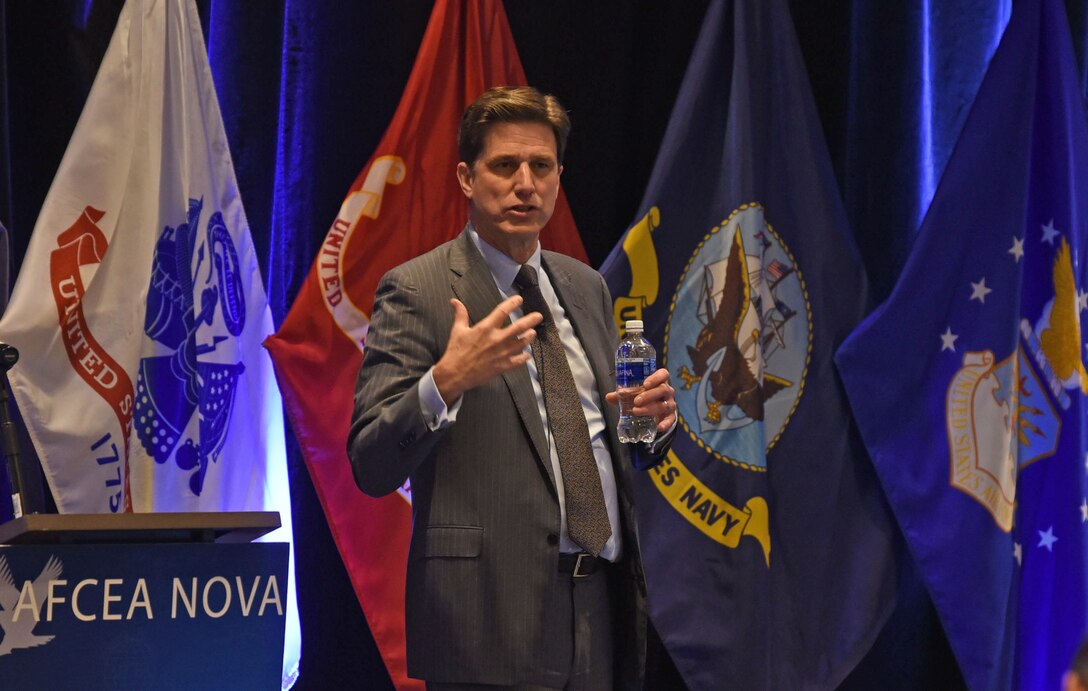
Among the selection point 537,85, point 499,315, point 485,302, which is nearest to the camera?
point 499,315

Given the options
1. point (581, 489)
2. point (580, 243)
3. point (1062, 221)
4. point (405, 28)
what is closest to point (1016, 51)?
point (1062, 221)

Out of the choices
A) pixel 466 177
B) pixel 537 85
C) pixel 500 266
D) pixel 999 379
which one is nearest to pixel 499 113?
pixel 466 177

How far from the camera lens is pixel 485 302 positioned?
2.40 m

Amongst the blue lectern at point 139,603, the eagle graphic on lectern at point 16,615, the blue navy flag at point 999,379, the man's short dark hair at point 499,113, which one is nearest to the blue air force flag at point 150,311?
the blue lectern at point 139,603

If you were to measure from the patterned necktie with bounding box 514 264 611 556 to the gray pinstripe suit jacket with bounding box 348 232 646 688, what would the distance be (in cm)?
4

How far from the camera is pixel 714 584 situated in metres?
3.85

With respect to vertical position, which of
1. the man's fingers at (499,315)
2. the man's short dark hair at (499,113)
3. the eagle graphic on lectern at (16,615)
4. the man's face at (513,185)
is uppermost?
the man's short dark hair at (499,113)

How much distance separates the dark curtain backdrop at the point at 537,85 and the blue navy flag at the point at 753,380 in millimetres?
265

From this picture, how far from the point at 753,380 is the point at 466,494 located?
185 cm

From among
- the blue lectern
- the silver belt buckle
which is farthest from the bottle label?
the blue lectern

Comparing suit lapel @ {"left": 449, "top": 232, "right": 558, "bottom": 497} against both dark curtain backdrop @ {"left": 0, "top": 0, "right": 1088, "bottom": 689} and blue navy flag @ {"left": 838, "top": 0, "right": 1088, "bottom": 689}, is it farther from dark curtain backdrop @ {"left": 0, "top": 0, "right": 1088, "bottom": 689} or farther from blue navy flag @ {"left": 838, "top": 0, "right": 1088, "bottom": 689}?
blue navy flag @ {"left": 838, "top": 0, "right": 1088, "bottom": 689}

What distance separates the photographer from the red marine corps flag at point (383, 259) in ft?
11.6

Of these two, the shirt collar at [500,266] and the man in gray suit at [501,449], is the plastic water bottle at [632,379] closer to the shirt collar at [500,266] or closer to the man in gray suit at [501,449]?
the man in gray suit at [501,449]

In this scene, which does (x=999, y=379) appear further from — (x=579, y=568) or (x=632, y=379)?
(x=579, y=568)
